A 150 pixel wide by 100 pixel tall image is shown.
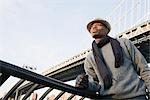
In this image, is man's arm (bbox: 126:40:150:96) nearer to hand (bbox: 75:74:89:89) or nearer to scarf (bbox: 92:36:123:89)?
scarf (bbox: 92:36:123:89)

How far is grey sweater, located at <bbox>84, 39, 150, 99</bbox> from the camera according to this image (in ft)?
6.12

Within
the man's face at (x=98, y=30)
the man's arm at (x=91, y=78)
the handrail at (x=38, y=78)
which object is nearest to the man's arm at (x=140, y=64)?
the man's face at (x=98, y=30)

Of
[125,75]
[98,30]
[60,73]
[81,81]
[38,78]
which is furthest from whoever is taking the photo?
[60,73]

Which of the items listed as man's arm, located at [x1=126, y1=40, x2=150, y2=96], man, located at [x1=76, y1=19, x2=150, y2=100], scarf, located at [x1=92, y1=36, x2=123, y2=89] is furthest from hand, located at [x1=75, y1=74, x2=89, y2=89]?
man's arm, located at [x1=126, y1=40, x2=150, y2=96]

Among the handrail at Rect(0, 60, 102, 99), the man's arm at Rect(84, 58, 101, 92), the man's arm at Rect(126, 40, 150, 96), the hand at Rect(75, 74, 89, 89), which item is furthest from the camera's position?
the man's arm at Rect(126, 40, 150, 96)

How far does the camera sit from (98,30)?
208 cm

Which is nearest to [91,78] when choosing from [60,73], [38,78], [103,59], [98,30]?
[103,59]

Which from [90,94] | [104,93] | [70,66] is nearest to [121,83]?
[104,93]

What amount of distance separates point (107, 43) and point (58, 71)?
91.0ft

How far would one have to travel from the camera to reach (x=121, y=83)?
6.20 ft

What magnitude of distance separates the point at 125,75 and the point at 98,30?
1.13ft

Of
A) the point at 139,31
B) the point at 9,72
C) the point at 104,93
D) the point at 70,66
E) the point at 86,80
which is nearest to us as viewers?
the point at 9,72

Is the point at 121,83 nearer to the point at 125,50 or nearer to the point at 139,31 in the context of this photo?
the point at 125,50

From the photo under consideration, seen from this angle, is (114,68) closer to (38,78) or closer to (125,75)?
(125,75)
